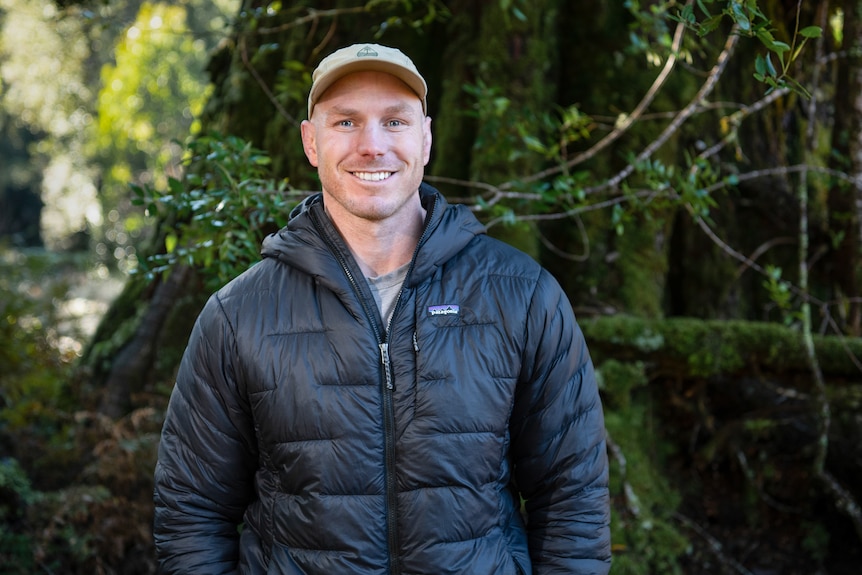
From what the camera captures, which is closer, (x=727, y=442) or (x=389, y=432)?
(x=389, y=432)

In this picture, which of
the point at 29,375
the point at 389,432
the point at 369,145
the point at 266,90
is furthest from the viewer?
the point at 29,375

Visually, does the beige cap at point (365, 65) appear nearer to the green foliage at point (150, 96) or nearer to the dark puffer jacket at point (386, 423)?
the dark puffer jacket at point (386, 423)

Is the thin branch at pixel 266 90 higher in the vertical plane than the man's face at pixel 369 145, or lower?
higher

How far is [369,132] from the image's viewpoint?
2.27m

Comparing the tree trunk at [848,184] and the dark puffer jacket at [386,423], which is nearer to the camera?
the dark puffer jacket at [386,423]

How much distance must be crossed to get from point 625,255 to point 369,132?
2650 millimetres

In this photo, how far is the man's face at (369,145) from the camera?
2260 mm

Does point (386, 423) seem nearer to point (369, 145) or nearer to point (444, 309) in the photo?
point (444, 309)

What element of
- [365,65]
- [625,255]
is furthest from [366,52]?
[625,255]

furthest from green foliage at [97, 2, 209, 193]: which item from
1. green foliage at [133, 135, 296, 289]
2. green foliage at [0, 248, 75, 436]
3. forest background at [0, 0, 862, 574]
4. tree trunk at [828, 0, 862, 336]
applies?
tree trunk at [828, 0, 862, 336]

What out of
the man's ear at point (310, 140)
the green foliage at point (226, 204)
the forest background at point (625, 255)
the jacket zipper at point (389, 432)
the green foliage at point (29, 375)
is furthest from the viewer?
the green foliage at point (29, 375)

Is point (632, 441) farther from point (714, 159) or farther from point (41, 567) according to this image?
point (41, 567)

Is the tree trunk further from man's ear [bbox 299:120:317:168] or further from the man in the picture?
man's ear [bbox 299:120:317:168]

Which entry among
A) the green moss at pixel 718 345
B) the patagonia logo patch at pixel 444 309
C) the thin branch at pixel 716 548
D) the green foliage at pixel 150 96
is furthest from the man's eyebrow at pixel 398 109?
the green foliage at pixel 150 96
